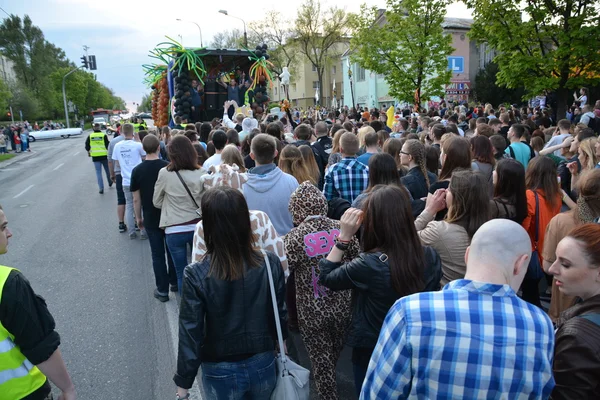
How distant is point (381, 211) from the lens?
2.46 m

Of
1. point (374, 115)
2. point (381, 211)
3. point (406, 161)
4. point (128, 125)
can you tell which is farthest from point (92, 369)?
point (374, 115)

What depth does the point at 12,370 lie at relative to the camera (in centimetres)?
192

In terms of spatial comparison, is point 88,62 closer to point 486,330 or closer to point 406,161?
point 406,161

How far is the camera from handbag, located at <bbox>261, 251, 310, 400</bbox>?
2.39m

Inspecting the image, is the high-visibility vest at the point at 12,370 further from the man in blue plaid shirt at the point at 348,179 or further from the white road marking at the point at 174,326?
the man in blue plaid shirt at the point at 348,179

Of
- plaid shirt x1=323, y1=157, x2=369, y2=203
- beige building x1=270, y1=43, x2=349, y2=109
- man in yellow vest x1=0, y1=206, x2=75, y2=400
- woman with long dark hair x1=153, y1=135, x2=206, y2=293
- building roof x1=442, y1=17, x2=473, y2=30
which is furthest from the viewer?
beige building x1=270, y1=43, x2=349, y2=109

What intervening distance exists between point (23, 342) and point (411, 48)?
1680 centimetres

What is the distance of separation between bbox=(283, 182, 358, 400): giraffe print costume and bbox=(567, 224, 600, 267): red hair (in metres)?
1.37

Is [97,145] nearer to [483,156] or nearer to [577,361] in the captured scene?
A: [483,156]

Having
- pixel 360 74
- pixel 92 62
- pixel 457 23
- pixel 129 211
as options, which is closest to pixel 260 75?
pixel 129 211

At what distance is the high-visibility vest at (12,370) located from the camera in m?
1.88

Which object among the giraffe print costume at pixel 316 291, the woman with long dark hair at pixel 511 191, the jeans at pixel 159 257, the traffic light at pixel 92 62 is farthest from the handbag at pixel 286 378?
the traffic light at pixel 92 62

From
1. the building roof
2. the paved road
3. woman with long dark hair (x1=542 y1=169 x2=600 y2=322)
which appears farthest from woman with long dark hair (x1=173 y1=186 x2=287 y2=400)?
the building roof

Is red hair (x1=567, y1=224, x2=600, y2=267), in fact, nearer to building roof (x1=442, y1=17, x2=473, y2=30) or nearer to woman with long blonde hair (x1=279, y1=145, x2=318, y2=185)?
woman with long blonde hair (x1=279, y1=145, x2=318, y2=185)
